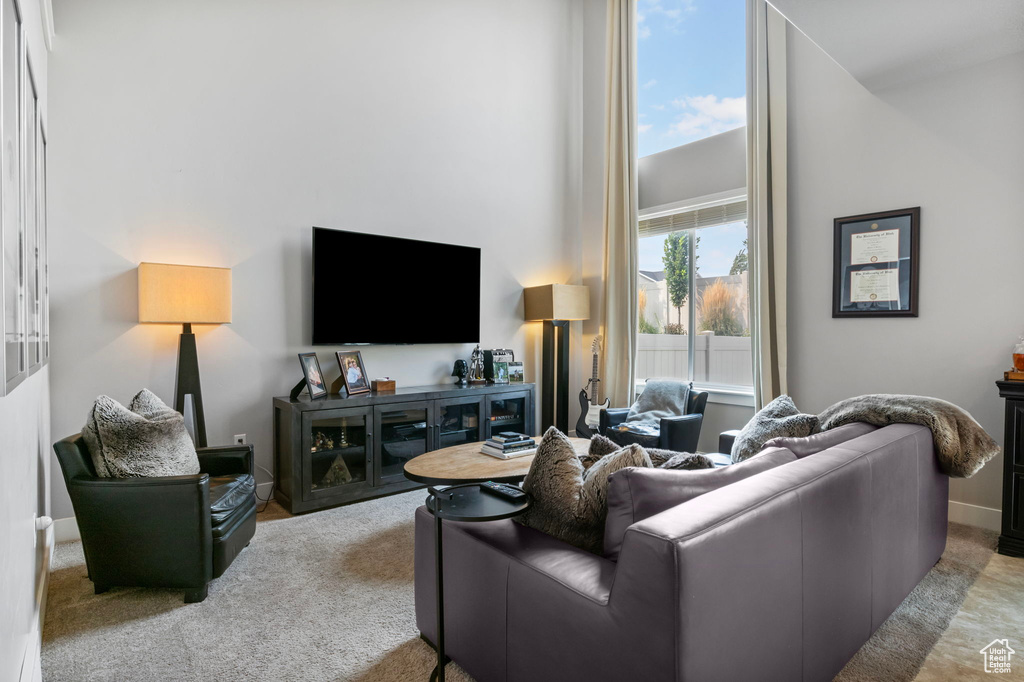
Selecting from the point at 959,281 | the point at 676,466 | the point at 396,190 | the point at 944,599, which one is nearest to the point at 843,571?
the point at 676,466

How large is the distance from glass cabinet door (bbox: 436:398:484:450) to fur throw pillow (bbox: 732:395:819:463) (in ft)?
7.21

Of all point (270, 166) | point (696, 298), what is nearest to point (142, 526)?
point (270, 166)

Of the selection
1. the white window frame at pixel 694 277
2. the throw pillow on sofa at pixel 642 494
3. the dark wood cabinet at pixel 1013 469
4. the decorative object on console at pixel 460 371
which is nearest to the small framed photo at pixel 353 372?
the decorative object on console at pixel 460 371

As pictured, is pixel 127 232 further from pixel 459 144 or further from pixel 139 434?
pixel 459 144

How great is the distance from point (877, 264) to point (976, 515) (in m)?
1.64

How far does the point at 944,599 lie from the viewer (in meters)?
2.34

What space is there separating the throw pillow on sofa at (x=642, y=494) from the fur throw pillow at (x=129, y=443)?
6.75 feet

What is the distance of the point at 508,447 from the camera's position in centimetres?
301

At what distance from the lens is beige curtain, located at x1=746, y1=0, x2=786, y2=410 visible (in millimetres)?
4055

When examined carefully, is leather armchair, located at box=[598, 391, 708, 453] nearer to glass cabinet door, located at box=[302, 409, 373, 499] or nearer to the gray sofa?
the gray sofa

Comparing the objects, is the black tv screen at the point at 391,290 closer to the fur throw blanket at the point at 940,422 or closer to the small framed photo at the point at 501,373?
the small framed photo at the point at 501,373

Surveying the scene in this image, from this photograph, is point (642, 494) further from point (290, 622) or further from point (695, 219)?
point (695, 219)

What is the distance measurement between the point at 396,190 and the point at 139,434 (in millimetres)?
2649

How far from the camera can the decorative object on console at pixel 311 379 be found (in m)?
3.67
